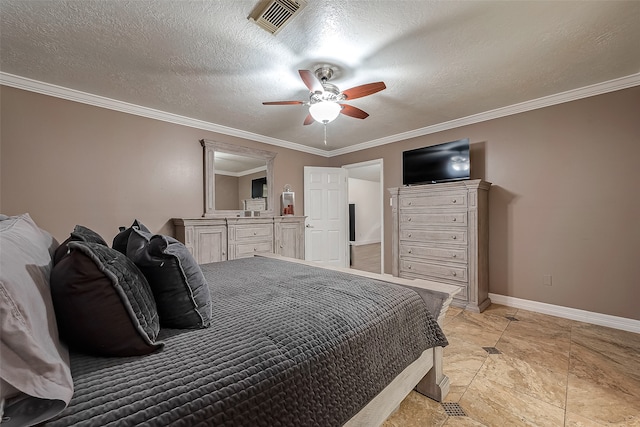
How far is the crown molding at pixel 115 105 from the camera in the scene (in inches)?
96.7

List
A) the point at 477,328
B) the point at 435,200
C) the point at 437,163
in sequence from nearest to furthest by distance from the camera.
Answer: the point at 477,328 → the point at 435,200 → the point at 437,163

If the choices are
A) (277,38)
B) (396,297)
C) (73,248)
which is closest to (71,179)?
(277,38)

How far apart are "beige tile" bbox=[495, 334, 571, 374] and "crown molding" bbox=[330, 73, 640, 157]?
2521 mm

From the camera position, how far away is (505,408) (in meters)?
1.57

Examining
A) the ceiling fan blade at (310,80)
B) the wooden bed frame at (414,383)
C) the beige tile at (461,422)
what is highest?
the ceiling fan blade at (310,80)

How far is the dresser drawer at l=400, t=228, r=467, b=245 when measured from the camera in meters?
3.21

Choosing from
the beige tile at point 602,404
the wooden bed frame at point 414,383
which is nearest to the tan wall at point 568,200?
the beige tile at point 602,404

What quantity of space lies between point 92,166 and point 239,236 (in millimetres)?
1790

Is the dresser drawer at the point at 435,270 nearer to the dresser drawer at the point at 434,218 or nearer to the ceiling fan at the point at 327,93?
the dresser drawer at the point at 434,218

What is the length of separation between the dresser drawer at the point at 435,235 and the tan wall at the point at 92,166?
2.96 metres

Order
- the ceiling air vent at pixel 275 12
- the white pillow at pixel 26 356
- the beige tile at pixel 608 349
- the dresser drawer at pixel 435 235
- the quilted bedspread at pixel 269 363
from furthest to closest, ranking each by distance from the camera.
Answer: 1. the dresser drawer at pixel 435 235
2. the beige tile at pixel 608 349
3. the ceiling air vent at pixel 275 12
4. the quilted bedspread at pixel 269 363
5. the white pillow at pixel 26 356

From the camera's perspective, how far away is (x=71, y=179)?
2.75 m

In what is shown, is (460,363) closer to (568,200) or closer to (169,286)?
(169,286)

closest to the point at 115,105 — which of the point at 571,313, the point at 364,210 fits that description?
the point at 571,313
